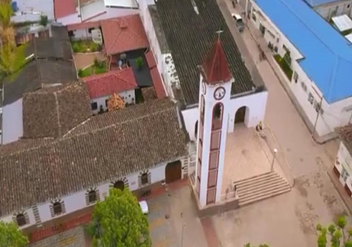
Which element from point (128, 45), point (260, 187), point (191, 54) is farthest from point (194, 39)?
point (260, 187)

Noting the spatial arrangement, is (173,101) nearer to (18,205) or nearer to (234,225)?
(234,225)

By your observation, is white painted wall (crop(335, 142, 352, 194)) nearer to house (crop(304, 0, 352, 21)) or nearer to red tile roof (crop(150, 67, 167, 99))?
red tile roof (crop(150, 67, 167, 99))

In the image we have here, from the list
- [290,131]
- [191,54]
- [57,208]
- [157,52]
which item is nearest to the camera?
[57,208]

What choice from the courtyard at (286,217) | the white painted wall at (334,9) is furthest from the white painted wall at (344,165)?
the white painted wall at (334,9)

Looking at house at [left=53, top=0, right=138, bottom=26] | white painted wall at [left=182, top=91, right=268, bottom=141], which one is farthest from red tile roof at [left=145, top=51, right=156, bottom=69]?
white painted wall at [left=182, top=91, right=268, bottom=141]

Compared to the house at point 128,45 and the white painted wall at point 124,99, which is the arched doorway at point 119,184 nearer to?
the white painted wall at point 124,99

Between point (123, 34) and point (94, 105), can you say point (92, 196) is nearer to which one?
point (94, 105)
